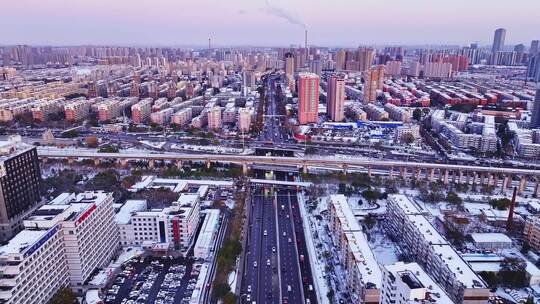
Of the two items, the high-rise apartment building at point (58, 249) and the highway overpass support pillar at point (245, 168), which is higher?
the high-rise apartment building at point (58, 249)

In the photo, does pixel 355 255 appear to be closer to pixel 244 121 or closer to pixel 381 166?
pixel 381 166

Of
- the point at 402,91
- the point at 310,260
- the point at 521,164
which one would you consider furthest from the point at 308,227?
the point at 402,91

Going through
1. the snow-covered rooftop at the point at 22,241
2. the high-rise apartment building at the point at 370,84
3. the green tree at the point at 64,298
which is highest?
the high-rise apartment building at the point at 370,84

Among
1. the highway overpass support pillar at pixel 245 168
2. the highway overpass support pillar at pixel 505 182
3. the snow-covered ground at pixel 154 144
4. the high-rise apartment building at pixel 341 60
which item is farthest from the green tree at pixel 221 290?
the high-rise apartment building at pixel 341 60

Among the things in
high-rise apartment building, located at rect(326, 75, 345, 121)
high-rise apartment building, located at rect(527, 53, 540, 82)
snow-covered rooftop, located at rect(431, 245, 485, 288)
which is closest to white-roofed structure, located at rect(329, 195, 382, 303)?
snow-covered rooftop, located at rect(431, 245, 485, 288)

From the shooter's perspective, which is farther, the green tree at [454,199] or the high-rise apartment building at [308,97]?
the high-rise apartment building at [308,97]

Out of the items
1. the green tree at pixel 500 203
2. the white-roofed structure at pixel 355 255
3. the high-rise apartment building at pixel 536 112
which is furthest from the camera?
the high-rise apartment building at pixel 536 112

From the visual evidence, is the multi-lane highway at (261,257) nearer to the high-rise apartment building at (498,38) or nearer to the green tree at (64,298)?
the green tree at (64,298)

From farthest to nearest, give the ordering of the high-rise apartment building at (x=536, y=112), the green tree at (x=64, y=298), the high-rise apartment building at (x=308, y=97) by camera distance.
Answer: the high-rise apartment building at (x=308, y=97), the high-rise apartment building at (x=536, y=112), the green tree at (x=64, y=298)
